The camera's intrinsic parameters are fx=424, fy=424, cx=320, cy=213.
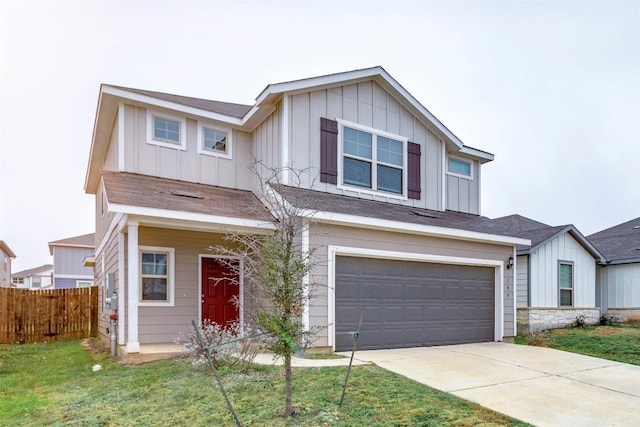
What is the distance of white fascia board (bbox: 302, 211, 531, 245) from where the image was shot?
805 centimetres

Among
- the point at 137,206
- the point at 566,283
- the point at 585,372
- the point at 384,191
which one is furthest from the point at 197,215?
the point at 566,283

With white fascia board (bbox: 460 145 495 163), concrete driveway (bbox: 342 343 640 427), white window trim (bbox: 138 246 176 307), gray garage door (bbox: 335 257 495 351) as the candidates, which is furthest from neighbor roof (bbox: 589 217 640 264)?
white window trim (bbox: 138 246 176 307)

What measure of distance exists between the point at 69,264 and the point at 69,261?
0.21 metres

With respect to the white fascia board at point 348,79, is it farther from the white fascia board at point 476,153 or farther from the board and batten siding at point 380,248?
the board and batten siding at point 380,248

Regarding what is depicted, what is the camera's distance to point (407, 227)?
8984mm

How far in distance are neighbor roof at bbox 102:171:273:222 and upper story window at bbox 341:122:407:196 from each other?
2441 millimetres

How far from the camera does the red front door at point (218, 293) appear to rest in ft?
31.0

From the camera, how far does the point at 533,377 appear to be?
21.6 ft

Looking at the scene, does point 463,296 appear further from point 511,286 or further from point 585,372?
point 585,372

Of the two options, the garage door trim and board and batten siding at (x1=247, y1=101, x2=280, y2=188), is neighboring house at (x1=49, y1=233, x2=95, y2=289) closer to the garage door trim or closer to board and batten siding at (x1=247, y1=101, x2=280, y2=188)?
board and batten siding at (x1=247, y1=101, x2=280, y2=188)

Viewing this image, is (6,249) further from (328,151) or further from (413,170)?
(413,170)

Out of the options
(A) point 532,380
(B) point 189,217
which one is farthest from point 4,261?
(A) point 532,380

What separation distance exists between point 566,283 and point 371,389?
10706 millimetres

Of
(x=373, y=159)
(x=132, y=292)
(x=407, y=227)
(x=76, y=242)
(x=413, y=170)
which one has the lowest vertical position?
(x=132, y=292)
